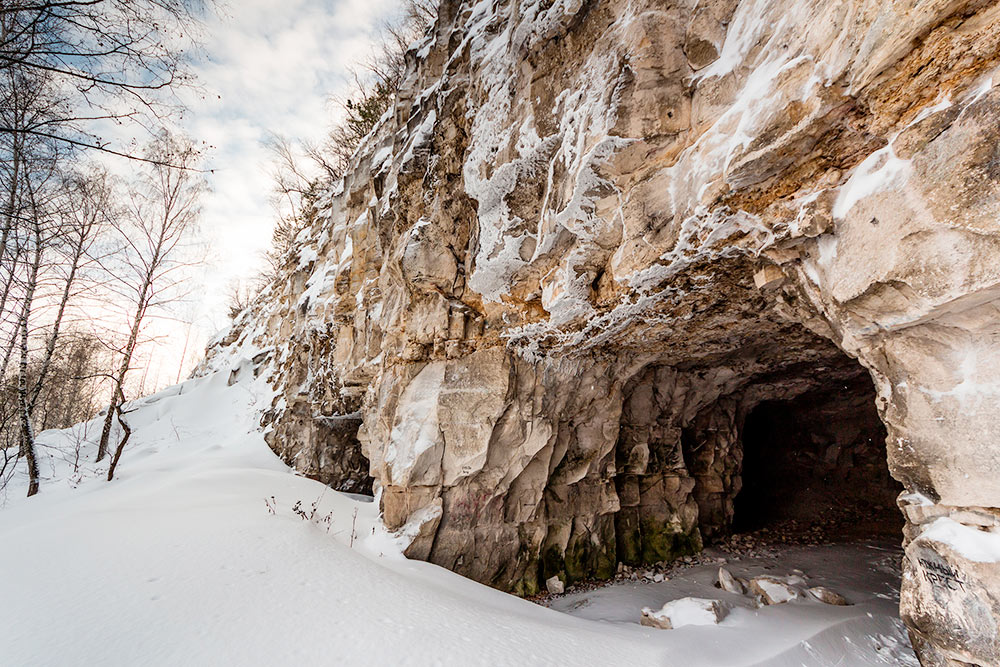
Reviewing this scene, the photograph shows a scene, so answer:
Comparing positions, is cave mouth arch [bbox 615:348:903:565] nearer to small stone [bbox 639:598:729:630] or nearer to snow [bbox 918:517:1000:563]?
small stone [bbox 639:598:729:630]

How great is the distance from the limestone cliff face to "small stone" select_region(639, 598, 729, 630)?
2.10 metres

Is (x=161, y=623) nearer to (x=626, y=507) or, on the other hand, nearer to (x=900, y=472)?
(x=900, y=472)

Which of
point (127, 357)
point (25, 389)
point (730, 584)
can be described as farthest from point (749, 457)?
point (25, 389)

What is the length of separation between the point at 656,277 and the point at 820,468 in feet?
40.5

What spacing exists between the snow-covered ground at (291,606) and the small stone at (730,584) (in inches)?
6.5

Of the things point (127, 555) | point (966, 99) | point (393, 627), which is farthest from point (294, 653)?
point (966, 99)

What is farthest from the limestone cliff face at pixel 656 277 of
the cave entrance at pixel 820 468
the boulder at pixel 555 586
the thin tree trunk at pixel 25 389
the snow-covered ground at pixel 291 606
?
the thin tree trunk at pixel 25 389

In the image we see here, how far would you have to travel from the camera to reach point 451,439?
670 cm

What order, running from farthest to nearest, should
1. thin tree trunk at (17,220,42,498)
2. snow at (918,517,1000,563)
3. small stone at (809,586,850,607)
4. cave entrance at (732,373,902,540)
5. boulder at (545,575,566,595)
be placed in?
cave entrance at (732,373,902,540)
thin tree trunk at (17,220,42,498)
boulder at (545,575,566,595)
small stone at (809,586,850,607)
snow at (918,517,1000,563)

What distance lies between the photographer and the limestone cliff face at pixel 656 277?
8.34 ft

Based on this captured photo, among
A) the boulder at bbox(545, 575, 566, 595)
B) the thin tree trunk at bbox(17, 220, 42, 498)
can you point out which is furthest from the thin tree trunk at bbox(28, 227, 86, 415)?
the boulder at bbox(545, 575, 566, 595)

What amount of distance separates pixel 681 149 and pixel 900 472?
127 inches

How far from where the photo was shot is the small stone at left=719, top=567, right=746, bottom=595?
6357 mm

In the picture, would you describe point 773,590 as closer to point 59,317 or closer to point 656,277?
point 656,277
